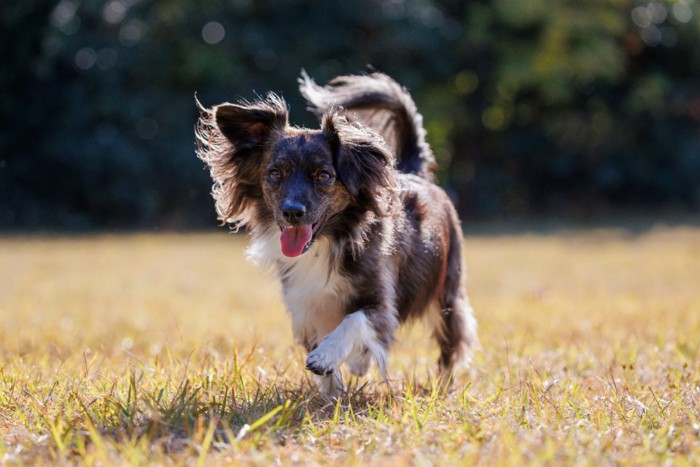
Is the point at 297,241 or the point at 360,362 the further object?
the point at 360,362

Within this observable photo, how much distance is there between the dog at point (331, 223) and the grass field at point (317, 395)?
0.31 meters

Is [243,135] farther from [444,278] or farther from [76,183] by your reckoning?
[76,183]

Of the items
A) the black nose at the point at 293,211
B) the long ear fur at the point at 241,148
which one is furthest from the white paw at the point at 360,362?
the long ear fur at the point at 241,148

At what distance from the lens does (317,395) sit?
13.1 ft

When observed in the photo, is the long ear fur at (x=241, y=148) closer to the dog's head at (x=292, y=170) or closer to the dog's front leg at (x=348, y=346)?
the dog's head at (x=292, y=170)

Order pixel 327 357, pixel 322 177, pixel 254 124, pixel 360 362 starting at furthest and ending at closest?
pixel 254 124 → pixel 360 362 → pixel 322 177 → pixel 327 357

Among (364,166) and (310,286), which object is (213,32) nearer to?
(364,166)

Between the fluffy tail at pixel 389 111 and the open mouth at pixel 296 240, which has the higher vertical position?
the fluffy tail at pixel 389 111

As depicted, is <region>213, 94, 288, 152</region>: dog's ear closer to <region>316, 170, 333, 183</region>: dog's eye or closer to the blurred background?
<region>316, 170, 333, 183</region>: dog's eye

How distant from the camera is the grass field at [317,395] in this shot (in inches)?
118

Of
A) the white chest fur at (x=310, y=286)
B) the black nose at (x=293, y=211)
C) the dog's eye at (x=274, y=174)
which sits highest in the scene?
the dog's eye at (x=274, y=174)

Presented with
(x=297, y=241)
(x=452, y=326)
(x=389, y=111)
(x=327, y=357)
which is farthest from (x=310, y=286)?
(x=389, y=111)

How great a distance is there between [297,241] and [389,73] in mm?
19841

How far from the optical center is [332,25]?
77.6ft
